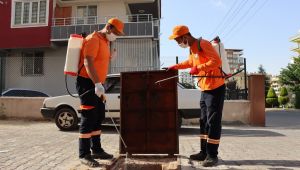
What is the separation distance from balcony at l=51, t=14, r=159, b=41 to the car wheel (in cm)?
1077

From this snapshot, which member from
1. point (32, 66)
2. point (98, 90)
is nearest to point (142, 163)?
point (98, 90)

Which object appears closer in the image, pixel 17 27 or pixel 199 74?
pixel 199 74

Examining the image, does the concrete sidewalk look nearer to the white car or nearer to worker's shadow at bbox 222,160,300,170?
worker's shadow at bbox 222,160,300,170

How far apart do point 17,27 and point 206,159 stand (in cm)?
2097

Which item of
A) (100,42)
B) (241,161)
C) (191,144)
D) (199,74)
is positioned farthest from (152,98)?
(191,144)

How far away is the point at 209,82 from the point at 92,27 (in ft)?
57.8

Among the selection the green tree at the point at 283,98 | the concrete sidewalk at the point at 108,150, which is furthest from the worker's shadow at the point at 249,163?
the green tree at the point at 283,98

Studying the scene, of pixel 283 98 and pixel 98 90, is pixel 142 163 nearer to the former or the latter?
pixel 98 90

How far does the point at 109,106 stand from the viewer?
1031cm

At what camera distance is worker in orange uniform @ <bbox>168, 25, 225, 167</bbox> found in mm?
5043

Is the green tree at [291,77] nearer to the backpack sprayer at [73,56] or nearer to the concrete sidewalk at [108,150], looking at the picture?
the concrete sidewalk at [108,150]

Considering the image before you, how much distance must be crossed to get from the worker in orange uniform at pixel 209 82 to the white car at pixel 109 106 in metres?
4.78

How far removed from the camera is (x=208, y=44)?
16.9 ft

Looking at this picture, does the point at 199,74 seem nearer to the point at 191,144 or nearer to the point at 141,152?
the point at 141,152
